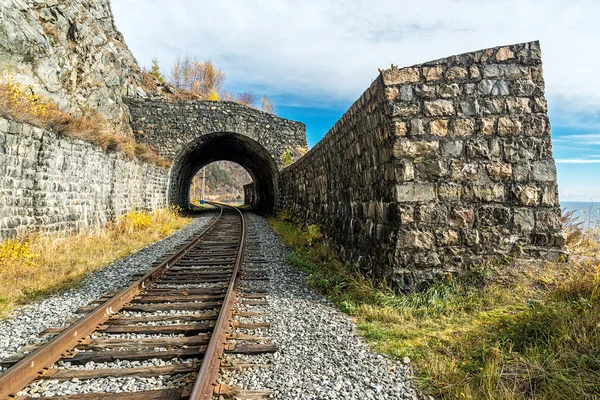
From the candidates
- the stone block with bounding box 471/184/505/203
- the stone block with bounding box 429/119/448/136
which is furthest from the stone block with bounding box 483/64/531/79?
the stone block with bounding box 471/184/505/203

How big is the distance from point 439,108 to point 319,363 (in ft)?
11.7

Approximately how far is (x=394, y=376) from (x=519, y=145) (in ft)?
11.3

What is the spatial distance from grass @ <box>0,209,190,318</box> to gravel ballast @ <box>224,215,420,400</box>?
10.8 ft

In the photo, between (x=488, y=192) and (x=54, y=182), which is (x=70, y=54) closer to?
(x=54, y=182)

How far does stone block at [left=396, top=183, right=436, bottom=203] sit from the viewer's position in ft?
15.3

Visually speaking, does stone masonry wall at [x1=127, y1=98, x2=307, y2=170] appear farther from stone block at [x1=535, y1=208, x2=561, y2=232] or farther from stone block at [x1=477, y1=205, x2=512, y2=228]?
stone block at [x1=535, y1=208, x2=561, y2=232]

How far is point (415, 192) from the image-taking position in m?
4.66

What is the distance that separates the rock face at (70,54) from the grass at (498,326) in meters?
11.8

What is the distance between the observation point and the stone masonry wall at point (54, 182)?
6504mm

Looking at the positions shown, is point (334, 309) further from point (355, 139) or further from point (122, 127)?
point (122, 127)

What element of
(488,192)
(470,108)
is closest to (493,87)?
(470,108)

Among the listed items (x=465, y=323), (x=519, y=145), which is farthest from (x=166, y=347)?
(x=519, y=145)

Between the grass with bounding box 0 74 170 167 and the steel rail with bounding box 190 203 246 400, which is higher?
the grass with bounding box 0 74 170 167

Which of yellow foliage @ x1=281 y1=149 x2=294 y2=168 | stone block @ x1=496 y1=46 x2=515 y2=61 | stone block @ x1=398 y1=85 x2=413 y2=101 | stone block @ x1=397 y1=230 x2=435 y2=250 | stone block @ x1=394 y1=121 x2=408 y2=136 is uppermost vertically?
yellow foliage @ x1=281 y1=149 x2=294 y2=168
